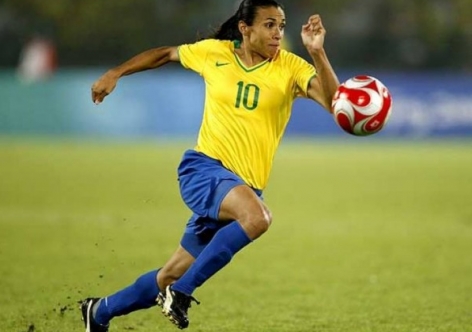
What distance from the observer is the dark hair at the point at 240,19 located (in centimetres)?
720

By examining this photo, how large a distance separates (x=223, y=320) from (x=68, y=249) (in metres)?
4.19

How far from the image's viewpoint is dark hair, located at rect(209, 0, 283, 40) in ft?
23.6

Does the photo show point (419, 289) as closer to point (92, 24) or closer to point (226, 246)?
point (226, 246)

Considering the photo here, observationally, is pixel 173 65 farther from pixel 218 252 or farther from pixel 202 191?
pixel 218 252

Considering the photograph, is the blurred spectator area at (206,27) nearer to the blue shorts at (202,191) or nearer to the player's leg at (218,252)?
the blue shorts at (202,191)

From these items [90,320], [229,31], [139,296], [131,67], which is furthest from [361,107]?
[90,320]

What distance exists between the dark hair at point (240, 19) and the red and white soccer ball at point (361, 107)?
2.51 feet

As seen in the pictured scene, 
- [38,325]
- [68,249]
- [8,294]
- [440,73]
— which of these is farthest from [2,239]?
[440,73]

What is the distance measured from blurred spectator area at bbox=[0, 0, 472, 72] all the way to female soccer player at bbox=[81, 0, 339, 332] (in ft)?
74.7

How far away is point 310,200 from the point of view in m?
17.2

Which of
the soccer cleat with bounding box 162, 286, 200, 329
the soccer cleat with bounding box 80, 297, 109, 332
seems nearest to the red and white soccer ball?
the soccer cleat with bounding box 162, 286, 200, 329

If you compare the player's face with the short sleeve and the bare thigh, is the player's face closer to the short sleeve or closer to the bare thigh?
the short sleeve

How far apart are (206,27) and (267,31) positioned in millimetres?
23480

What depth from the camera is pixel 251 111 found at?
23.1ft
